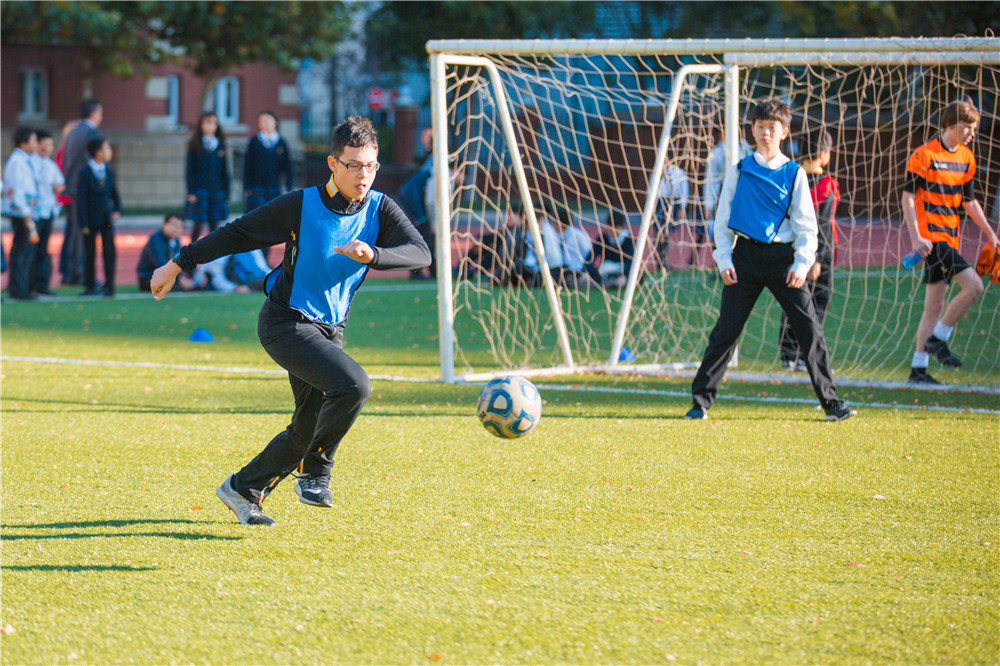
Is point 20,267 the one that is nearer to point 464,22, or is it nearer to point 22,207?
point 22,207

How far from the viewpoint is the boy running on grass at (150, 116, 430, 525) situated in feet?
14.5

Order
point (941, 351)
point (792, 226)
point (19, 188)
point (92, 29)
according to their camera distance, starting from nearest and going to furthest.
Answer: point (792, 226), point (941, 351), point (19, 188), point (92, 29)

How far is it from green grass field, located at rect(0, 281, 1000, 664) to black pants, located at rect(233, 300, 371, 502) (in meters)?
0.23

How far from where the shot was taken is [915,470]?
559 cm

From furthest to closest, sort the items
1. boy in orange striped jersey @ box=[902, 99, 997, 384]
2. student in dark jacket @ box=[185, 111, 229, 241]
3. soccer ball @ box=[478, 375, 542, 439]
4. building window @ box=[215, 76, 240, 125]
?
building window @ box=[215, 76, 240, 125] → student in dark jacket @ box=[185, 111, 229, 241] → boy in orange striped jersey @ box=[902, 99, 997, 384] → soccer ball @ box=[478, 375, 542, 439]

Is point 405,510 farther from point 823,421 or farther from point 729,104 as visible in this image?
point 729,104

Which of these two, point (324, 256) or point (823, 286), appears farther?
point (823, 286)

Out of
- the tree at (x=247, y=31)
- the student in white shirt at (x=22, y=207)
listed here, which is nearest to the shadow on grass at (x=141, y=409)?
the student in white shirt at (x=22, y=207)

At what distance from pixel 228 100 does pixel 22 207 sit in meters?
25.7

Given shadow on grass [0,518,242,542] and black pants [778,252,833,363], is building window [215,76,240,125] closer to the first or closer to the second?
black pants [778,252,833,363]

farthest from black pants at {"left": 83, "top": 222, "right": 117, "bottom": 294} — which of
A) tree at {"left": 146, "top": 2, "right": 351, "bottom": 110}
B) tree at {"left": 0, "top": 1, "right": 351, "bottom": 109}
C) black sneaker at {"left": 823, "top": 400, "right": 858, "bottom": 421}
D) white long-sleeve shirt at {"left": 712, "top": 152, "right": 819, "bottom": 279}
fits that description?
tree at {"left": 146, "top": 2, "right": 351, "bottom": 110}

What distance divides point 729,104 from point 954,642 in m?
5.60

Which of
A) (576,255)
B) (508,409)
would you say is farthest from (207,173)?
(508,409)

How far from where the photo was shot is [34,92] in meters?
34.5
